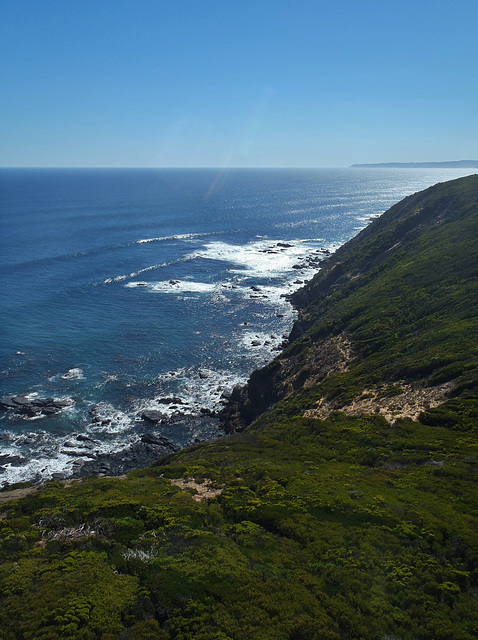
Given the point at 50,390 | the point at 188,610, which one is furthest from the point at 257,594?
the point at 50,390

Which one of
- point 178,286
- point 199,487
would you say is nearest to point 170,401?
point 199,487

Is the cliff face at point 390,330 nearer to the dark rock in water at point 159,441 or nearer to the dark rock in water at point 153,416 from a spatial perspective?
the dark rock in water at point 159,441

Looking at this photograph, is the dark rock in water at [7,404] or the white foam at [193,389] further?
the white foam at [193,389]

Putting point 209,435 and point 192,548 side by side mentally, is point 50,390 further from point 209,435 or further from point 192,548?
point 192,548

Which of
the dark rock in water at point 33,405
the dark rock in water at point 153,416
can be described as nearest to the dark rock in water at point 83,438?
the dark rock in water at point 33,405

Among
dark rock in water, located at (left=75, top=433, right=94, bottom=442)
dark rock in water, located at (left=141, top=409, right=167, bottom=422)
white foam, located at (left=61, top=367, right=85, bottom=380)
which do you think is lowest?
dark rock in water, located at (left=75, top=433, right=94, bottom=442)

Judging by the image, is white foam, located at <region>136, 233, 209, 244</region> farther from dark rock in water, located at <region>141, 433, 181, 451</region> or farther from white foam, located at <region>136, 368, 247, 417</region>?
dark rock in water, located at <region>141, 433, 181, 451</region>

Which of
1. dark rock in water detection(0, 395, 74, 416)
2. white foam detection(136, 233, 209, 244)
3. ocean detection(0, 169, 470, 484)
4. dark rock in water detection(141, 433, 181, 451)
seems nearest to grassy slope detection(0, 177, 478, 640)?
dark rock in water detection(141, 433, 181, 451)
